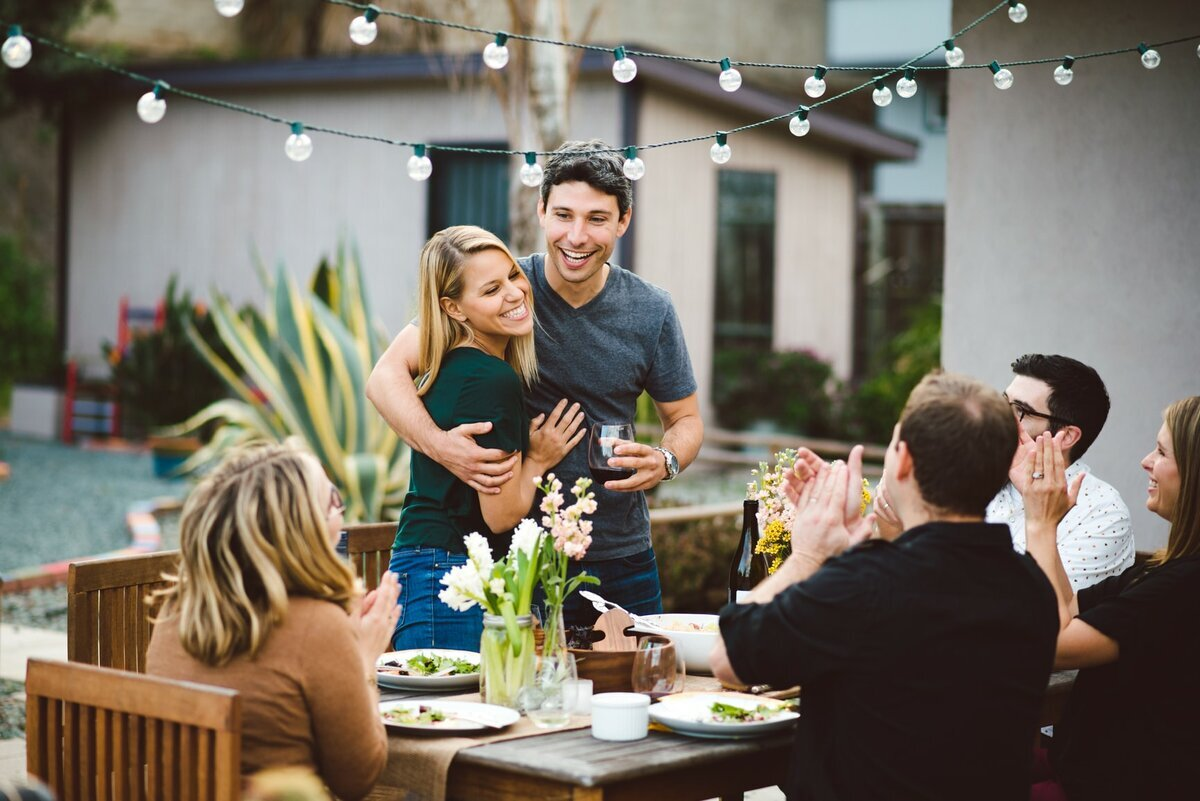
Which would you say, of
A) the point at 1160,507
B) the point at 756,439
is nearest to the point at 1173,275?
the point at 1160,507

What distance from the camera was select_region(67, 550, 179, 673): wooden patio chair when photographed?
351cm

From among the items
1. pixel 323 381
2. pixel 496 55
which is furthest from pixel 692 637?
pixel 323 381

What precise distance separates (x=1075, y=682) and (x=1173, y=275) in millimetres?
2692

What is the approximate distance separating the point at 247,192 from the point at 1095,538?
13.5 meters

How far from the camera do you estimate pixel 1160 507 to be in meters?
3.08

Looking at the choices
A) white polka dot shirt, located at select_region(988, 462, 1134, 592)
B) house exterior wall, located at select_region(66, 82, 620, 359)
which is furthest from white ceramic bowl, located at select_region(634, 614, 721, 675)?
house exterior wall, located at select_region(66, 82, 620, 359)

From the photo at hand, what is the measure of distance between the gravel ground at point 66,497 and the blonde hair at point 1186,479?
7976 mm

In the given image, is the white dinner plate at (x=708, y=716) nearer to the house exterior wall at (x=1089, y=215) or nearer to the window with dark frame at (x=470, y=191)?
the house exterior wall at (x=1089, y=215)

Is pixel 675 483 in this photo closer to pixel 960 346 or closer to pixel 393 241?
pixel 393 241

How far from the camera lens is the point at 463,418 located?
11.0ft

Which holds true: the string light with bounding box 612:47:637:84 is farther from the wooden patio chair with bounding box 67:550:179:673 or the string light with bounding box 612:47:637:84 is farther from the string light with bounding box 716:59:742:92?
the wooden patio chair with bounding box 67:550:179:673

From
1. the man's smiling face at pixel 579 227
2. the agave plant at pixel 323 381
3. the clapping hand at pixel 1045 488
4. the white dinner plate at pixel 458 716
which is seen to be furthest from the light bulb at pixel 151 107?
the agave plant at pixel 323 381

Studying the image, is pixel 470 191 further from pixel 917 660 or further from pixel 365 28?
pixel 917 660

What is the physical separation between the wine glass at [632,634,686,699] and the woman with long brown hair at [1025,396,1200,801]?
30.1 inches
